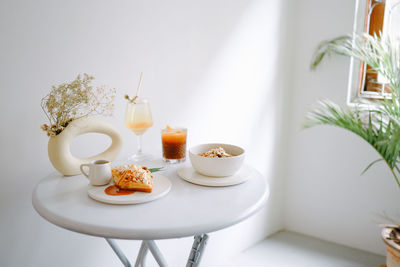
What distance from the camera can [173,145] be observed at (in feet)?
4.41

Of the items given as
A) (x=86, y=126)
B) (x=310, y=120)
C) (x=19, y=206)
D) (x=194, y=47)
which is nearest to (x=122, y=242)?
(x=19, y=206)

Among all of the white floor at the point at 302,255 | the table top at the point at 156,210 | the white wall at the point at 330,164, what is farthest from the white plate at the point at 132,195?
the white wall at the point at 330,164

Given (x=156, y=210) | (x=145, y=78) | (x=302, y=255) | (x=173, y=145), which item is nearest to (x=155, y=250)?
(x=156, y=210)

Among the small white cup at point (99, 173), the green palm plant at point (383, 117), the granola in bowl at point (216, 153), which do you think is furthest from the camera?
the green palm plant at point (383, 117)

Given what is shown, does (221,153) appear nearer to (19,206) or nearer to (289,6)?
(19,206)

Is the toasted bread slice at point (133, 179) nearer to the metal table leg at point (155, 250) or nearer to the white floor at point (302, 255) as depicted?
the metal table leg at point (155, 250)

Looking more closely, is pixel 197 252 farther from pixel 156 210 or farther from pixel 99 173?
pixel 99 173

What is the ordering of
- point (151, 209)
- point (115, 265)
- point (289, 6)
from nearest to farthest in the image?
point (151, 209) → point (115, 265) → point (289, 6)

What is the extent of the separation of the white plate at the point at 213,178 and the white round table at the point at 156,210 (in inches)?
0.6

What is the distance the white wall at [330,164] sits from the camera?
247cm

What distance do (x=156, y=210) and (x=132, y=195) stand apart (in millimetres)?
107

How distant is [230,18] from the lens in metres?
2.14

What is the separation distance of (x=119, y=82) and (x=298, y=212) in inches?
75.9

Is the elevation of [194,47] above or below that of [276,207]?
above
